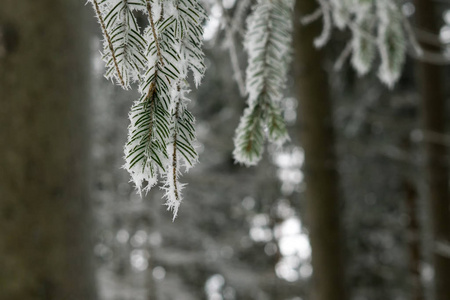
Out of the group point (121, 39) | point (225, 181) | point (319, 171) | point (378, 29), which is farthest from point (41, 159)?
point (225, 181)

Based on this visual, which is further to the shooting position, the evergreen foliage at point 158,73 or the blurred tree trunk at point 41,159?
the blurred tree trunk at point 41,159

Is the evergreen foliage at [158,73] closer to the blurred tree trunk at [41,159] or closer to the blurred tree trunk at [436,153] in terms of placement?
the blurred tree trunk at [41,159]

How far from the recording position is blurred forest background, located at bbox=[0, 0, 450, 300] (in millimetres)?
1828

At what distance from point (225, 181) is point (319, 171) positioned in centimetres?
360

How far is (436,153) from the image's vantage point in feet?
17.6

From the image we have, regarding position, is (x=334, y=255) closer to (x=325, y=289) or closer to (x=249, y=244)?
(x=325, y=289)

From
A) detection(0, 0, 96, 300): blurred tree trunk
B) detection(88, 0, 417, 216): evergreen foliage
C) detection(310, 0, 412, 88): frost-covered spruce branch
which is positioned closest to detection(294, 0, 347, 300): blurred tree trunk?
detection(310, 0, 412, 88): frost-covered spruce branch

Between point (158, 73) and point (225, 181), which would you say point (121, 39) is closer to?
point (158, 73)

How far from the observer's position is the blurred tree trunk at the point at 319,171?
4.28m

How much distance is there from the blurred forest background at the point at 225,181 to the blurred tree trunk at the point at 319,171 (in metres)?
0.01

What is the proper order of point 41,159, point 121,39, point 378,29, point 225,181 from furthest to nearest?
1. point 225,181
2. point 378,29
3. point 41,159
4. point 121,39

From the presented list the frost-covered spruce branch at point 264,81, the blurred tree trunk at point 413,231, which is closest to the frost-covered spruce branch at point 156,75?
the frost-covered spruce branch at point 264,81

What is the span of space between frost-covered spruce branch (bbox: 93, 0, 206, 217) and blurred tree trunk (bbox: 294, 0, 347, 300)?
3.52m

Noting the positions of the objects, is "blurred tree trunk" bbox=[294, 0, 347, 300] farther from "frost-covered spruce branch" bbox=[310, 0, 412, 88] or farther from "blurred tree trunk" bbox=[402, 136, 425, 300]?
"blurred tree trunk" bbox=[402, 136, 425, 300]
